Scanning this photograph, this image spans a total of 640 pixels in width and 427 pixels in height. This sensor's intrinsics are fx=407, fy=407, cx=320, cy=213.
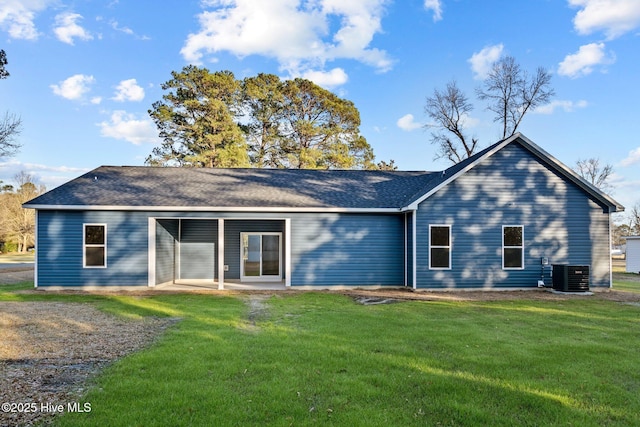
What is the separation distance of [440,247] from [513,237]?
2695 millimetres

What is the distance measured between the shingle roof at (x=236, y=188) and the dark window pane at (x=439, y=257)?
2.08m

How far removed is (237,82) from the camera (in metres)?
32.9

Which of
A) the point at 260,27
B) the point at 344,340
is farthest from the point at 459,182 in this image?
the point at 260,27

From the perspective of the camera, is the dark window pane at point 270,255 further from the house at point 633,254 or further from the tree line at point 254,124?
the house at point 633,254

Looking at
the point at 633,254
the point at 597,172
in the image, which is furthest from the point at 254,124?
the point at 597,172

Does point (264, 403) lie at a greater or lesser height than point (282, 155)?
lesser

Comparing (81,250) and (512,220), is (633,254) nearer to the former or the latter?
(512,220)

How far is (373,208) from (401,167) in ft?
89.4

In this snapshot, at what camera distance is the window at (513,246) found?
14.4m

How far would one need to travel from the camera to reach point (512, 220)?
1441 centimetres

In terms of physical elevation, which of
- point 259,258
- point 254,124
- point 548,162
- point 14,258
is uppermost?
point 254,124

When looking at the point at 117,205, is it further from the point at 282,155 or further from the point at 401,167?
the point at 401,167

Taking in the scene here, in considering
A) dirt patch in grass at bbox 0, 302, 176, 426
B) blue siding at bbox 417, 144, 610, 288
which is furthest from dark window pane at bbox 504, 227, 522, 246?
dirt patch in grass at bbox 0, 302, 176, 426

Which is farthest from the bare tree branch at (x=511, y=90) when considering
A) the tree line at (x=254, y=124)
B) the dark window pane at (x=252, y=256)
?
the dark window pane at (x=252, y=256)
